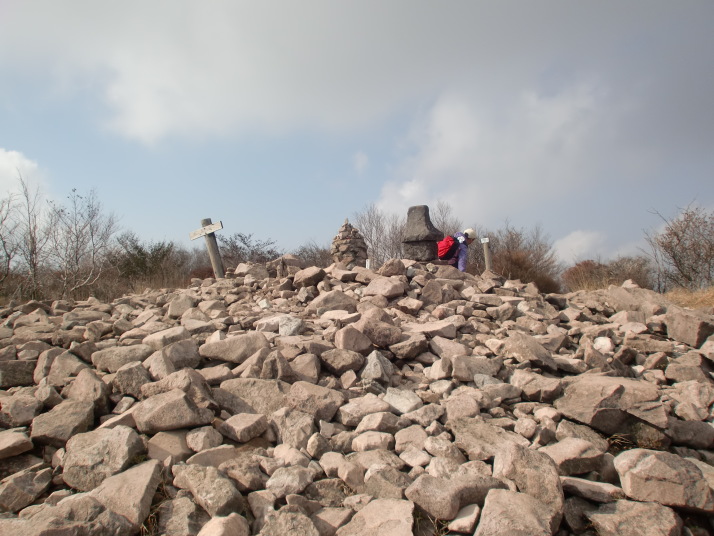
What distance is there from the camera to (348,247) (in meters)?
9.20

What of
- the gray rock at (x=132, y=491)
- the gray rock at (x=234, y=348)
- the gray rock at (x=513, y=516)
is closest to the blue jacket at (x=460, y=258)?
the gray rock at (x=234, y=348)

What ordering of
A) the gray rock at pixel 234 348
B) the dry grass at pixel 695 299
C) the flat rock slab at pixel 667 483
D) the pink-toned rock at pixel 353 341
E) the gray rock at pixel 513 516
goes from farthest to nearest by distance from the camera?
the dry grass at pixel 695 299
the pink-toned rock at pixel 353 341
the gray rock at pixel 234 348
the flat rock slab at pixel 667 483
the gray rock at pixel 513 516

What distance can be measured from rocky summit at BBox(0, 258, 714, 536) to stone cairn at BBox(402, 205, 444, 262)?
4538 millimetres

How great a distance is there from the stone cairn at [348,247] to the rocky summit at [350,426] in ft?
12.4

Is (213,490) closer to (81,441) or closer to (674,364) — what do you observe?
(81,441)

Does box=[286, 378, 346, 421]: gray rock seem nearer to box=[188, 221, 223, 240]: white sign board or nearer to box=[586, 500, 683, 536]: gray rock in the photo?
box=[586, 500, 683, 536]: gray rock

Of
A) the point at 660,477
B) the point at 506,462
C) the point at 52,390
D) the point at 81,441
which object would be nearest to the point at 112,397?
the point at 52,390

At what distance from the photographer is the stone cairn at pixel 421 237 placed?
9859mm

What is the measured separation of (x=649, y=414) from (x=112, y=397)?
397 centimetres

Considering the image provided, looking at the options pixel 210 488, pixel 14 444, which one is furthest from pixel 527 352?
pixel 14 444

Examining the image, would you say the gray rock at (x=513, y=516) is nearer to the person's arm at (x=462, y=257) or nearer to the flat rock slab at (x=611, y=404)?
the flat rock slab at (x=611, y=404)

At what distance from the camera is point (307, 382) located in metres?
3.49

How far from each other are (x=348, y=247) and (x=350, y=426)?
20.5 ft

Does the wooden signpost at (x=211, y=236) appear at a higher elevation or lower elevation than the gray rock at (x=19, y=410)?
higher
